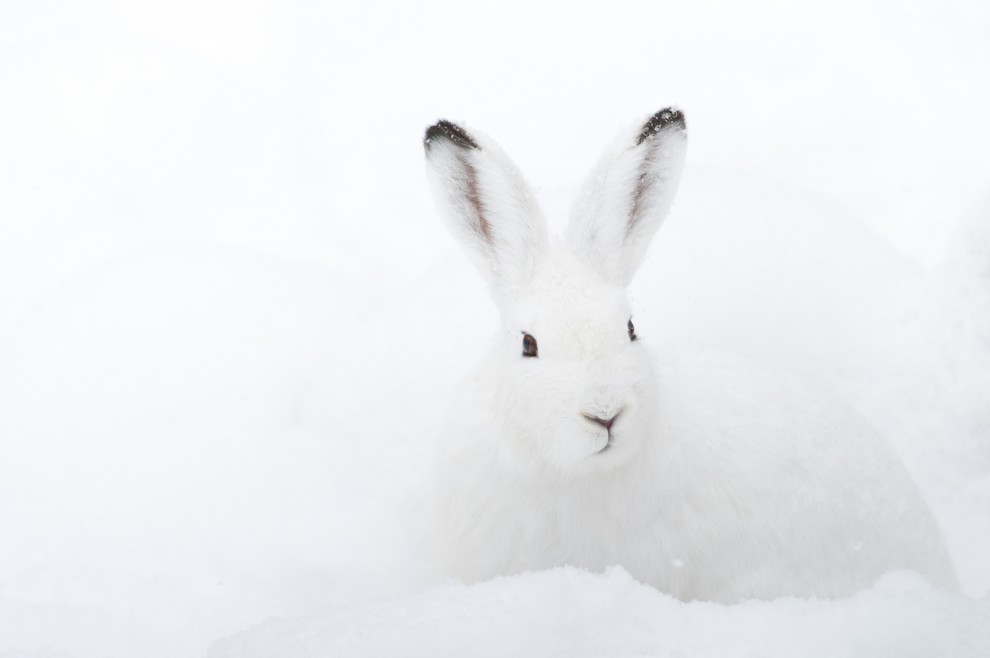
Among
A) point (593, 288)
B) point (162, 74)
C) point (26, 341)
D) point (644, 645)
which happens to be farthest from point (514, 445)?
point (162, 74)

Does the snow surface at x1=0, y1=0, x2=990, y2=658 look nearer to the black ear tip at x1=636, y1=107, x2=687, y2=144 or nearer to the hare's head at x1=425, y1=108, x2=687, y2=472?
the hare's head at x1=425, y1=108, x2=687, y2=472

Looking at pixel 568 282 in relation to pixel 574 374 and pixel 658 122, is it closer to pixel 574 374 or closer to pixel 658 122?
pixel 574 374

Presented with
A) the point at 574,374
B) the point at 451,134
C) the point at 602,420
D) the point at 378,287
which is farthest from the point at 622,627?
the point at 378,287

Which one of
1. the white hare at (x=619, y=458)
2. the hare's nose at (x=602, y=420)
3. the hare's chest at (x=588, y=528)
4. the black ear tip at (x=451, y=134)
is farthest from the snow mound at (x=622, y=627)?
the black ear tip at (x=451, y=134)

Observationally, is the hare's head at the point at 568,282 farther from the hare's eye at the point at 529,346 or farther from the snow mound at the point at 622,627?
the snow mound at the point at 622,627

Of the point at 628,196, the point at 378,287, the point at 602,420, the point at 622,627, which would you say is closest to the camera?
the point at 622,627

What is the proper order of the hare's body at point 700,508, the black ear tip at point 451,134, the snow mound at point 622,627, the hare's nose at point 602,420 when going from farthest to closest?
the hare's body at point 700,508
the black ear tip at point 451,134
the hare's nose at point 602,420
the snow mound at point 622,627

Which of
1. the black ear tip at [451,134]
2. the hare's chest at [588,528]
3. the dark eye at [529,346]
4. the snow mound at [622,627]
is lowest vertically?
the snow mound at [622,627]

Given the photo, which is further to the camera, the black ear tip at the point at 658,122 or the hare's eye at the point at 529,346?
the black ear tip at the point at 658,122

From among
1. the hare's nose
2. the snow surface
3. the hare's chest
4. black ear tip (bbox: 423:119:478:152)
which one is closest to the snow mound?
the snow surface
